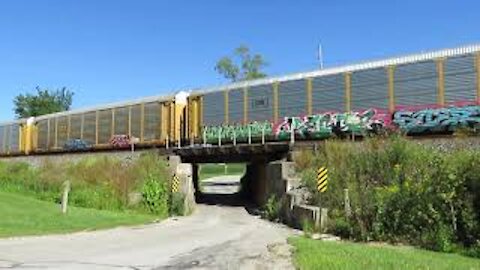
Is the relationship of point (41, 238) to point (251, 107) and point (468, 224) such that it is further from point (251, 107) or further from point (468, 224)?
point (251, 107)

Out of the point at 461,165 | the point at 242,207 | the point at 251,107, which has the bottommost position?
the point at 242,207

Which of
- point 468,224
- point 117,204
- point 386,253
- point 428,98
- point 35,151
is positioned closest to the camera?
point 386,253

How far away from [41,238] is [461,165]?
1234 centimetres

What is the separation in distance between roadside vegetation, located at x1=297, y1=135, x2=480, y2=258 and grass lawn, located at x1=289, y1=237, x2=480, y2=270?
2034 mm

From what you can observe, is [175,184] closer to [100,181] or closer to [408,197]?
[100,181]

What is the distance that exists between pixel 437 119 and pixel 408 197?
6.98 metres

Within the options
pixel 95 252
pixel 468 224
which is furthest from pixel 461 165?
pixel 95 252

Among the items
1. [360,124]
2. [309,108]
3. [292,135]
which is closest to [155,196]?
[292,135]

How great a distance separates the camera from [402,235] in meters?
19.3

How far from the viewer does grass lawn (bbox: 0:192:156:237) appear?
21.5 m

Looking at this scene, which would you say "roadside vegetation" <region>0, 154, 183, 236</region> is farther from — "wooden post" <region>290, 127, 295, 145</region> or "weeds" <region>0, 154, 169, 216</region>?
"wooden post" <region>290, 127, 295, 145</region>

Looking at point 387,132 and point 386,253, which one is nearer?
point 386,253

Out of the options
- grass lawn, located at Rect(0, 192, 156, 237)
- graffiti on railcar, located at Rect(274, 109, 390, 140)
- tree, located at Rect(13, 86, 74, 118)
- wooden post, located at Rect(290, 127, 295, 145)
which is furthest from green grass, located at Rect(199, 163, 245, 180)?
grass lawn, located at Rect(0, 192, 156, 237)

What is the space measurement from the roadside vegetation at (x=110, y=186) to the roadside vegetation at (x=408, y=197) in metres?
9.74
